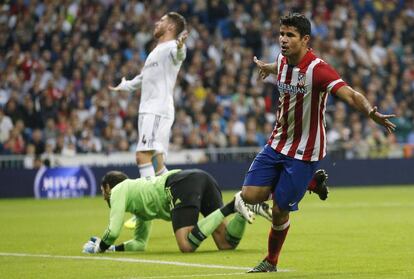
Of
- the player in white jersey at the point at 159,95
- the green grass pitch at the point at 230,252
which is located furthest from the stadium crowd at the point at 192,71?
the player in white jersey at the point at 159,95

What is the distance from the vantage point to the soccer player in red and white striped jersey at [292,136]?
9.29 metres

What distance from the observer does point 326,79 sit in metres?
9.16

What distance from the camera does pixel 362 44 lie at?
99.9ft

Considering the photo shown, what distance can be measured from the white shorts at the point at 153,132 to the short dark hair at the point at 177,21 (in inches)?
49.7

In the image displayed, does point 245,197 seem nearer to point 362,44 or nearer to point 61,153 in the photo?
point 61,153

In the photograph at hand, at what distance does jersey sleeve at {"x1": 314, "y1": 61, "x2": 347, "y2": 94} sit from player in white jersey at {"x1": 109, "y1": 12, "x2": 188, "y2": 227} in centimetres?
550

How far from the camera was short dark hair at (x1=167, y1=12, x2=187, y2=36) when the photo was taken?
14656mm

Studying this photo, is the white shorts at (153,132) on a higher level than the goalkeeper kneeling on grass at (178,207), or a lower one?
higher

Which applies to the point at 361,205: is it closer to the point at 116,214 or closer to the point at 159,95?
the point at 159,95

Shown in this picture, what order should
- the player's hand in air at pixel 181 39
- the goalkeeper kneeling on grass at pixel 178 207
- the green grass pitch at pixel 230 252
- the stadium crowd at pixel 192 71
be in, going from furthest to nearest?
the stadium crowd at pixel 192 71 → the player's hand in air at pixel 181 39 → the goalkeeper kneeling on grass at pixel 178 207 → the green grass pitch at pixel 230 252

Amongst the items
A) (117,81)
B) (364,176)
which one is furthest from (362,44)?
(117,81)

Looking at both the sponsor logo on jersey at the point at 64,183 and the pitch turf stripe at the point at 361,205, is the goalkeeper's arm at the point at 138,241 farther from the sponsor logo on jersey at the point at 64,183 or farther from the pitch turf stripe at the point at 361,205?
the sponsor logo on jersey at the point at 64,183

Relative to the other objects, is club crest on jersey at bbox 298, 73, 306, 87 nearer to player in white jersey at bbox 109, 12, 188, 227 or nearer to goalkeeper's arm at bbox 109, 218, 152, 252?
goalkeeper's arm at bbox 109, 218, 152, 252

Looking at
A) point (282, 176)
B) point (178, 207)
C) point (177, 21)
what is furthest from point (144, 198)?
point (177, 21)
